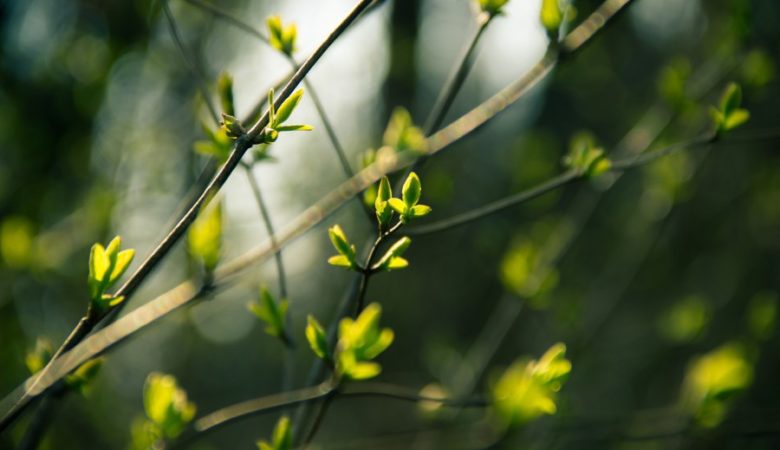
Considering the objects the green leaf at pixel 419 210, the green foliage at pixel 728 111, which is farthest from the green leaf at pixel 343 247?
the green foliage at pixel 728 111

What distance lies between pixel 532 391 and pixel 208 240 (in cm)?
67

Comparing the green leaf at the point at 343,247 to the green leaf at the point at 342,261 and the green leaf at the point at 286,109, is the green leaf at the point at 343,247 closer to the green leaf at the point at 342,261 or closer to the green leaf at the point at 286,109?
the green leaf at the point at 342,261

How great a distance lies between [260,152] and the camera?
113 cm

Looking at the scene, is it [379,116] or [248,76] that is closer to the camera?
[248,76]

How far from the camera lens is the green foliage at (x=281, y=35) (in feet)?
3.53

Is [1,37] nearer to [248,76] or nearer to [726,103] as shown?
[248,76]

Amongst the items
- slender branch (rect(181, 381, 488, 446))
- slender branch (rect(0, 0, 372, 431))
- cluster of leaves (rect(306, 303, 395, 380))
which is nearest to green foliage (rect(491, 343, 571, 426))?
slender branch (rect(181, 381, 488, 446))


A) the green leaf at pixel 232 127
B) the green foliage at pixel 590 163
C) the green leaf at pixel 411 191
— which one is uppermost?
the green foliage at pixel 590 163

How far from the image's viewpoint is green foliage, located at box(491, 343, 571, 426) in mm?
1053

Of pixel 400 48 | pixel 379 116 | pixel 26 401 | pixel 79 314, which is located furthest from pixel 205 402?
pixel 26 401

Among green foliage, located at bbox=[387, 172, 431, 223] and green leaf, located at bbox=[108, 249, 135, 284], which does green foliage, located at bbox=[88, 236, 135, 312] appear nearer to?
green leaf, located at bbox=[108, 249, 135, 284]

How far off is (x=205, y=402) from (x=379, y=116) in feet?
11.4

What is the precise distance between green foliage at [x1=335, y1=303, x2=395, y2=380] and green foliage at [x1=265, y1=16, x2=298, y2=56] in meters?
0.54

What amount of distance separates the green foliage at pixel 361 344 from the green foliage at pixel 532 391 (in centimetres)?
34
